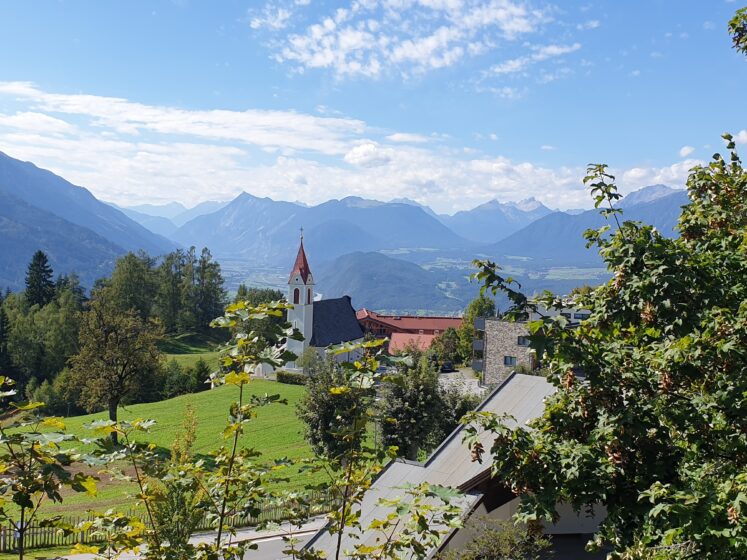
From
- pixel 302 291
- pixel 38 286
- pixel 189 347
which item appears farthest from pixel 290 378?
pixel 38 286

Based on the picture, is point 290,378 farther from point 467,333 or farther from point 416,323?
point 416,323

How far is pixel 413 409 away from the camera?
30.5 m

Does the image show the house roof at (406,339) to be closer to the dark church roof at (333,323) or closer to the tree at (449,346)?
the dark church roof at (333,323)

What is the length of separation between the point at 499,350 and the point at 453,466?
43.5m

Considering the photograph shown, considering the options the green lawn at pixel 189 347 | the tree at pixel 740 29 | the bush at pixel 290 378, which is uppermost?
the tree at pixel 740 29

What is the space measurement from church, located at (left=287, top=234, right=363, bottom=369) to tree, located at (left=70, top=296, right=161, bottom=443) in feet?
111

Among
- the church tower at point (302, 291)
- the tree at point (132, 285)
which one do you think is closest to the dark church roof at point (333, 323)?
the church tower at point (302, 291)

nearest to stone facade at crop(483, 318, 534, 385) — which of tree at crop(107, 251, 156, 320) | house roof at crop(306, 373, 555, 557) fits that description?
house roof at crop(306, 373, 555, 557)

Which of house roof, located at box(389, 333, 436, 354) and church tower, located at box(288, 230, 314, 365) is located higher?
church tower, located at box(288, 230, 314, 365)

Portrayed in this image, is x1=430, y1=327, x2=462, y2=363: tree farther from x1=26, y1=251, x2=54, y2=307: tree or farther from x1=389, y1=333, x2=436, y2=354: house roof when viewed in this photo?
x1=26, y1=251, x2=54, y2=307: tree

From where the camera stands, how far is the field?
3181 cm

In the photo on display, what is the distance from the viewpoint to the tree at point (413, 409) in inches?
1200

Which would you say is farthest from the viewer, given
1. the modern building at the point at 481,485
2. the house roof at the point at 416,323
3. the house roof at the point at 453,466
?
the house roof at the point at 416,323

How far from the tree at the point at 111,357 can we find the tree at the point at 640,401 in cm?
3981
